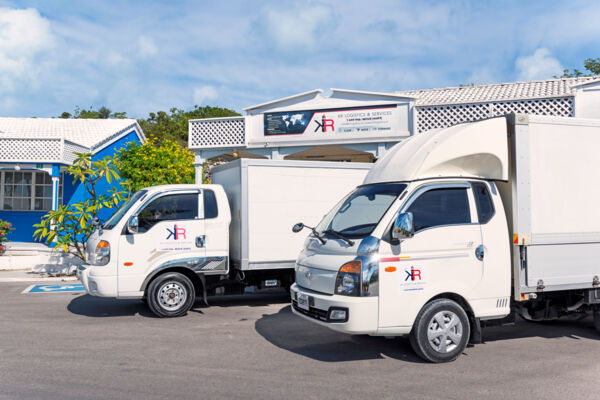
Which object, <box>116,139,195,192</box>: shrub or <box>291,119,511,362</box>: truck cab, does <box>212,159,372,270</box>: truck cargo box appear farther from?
<box>116,139,195,192</box>: shrub

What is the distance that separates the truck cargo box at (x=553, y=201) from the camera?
6.18 m

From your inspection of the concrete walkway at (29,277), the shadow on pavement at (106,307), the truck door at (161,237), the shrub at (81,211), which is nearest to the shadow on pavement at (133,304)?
the shadow on pavement at (106,307)

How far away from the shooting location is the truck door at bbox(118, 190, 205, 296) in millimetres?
8289

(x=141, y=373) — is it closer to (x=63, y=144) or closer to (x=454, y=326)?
(x=454, y=326)

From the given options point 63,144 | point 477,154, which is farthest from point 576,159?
point 63,144

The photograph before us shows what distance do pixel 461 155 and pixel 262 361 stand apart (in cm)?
331

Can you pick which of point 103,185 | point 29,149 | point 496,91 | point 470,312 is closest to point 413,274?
point 470,312

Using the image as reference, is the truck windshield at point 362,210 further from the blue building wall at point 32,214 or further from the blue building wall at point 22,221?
the blue building wall at point 22,221

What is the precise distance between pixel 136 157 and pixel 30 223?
464 cm

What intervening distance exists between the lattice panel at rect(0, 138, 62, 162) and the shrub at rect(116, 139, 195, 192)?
2.17 m

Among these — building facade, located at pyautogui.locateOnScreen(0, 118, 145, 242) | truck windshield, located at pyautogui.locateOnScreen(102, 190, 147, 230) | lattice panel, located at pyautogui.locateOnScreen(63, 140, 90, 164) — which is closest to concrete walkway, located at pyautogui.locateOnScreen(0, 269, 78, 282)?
building facade, located at pyautogui.locateOnScreen(0, 118, 145, 242)

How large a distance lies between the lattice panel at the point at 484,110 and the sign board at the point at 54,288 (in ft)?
33.3

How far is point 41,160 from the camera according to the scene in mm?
18000

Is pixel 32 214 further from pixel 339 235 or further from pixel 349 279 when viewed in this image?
pixel 349 279
